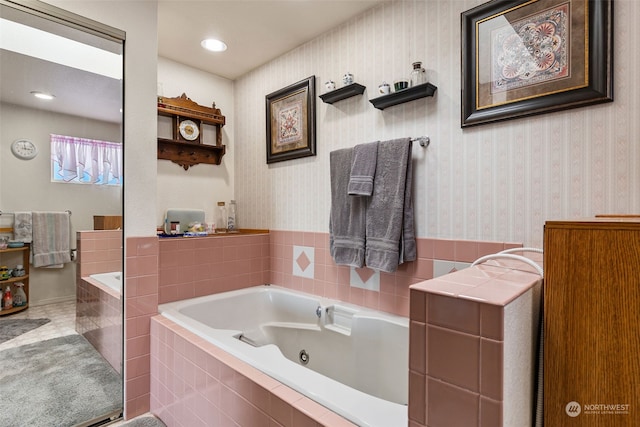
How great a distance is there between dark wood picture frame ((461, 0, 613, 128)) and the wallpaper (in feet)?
0.15

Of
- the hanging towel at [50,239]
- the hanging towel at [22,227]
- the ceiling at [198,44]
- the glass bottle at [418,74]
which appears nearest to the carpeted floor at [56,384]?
the hanging towel at [50,239]

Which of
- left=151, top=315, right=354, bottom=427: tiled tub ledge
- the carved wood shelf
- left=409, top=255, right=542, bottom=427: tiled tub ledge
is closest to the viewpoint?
left=409, top=255, right=542, bottom=427: tiled tub ledge

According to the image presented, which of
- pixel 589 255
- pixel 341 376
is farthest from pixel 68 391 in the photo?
pixel 589 255

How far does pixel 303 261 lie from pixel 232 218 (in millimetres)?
855

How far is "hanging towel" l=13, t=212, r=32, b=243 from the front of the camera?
1523mm

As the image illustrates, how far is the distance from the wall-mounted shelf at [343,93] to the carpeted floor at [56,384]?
1.99 metres

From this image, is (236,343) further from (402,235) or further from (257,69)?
(257,69)

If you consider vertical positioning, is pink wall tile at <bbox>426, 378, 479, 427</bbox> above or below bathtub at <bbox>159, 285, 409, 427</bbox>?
above

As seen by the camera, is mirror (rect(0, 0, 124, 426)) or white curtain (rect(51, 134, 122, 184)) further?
white curtain (rect(51, 134, 122, 184))

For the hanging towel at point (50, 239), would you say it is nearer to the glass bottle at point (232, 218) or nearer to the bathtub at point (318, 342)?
the bathtub at point (318, 342)

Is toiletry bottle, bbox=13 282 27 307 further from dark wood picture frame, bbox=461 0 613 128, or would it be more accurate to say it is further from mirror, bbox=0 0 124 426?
dark wood picture frame, bbox=461 0 613 128

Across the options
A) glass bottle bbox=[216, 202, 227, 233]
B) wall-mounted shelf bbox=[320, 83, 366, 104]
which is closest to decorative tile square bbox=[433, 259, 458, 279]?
wall-mounted shelf bbox=[320, 83, 366, 104]

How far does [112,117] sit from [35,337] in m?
1.17

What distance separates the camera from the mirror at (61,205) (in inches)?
59.3
